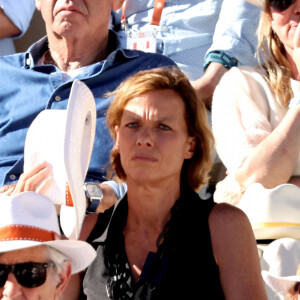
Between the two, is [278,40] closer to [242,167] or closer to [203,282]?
[242,167]

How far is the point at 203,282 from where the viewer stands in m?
2.50

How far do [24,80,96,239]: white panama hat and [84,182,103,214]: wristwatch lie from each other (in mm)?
374

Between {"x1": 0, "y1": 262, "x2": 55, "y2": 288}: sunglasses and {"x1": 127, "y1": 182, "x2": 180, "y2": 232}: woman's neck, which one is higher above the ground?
{"x1": 0, "y1": 262, "x2": 55, "y2": 288}: sunglasses

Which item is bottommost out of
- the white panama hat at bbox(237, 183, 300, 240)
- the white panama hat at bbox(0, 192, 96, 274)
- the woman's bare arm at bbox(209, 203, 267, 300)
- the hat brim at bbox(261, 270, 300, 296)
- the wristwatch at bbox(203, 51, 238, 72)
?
the wristwatch at bbox(203, 51, 238, 72)

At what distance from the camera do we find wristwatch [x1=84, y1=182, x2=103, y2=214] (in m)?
3.08

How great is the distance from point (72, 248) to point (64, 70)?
60.3 inches

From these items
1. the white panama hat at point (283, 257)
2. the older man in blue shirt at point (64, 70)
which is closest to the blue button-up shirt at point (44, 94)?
the older man in blue shirt at point (64, 70)

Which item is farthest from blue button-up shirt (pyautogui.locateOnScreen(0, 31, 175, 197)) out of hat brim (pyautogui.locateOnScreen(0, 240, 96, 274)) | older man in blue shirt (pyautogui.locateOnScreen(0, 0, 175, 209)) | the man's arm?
hat brim (pyautogui.locateOnScreen(0, 240, 96, 274))

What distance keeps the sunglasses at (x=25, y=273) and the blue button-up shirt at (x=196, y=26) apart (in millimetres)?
→ 2202

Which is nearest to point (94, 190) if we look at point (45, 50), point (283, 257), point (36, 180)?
point (36, 180)

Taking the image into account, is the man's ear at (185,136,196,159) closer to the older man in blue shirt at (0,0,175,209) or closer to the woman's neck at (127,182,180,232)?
the woman's neck at (127,182,180,232)

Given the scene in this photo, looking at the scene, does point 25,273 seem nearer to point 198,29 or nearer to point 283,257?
point 283,257

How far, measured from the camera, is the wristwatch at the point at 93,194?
10.1ft

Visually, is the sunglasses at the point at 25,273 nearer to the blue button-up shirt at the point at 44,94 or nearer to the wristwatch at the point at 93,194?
the wristwatch at the point at 93,194
